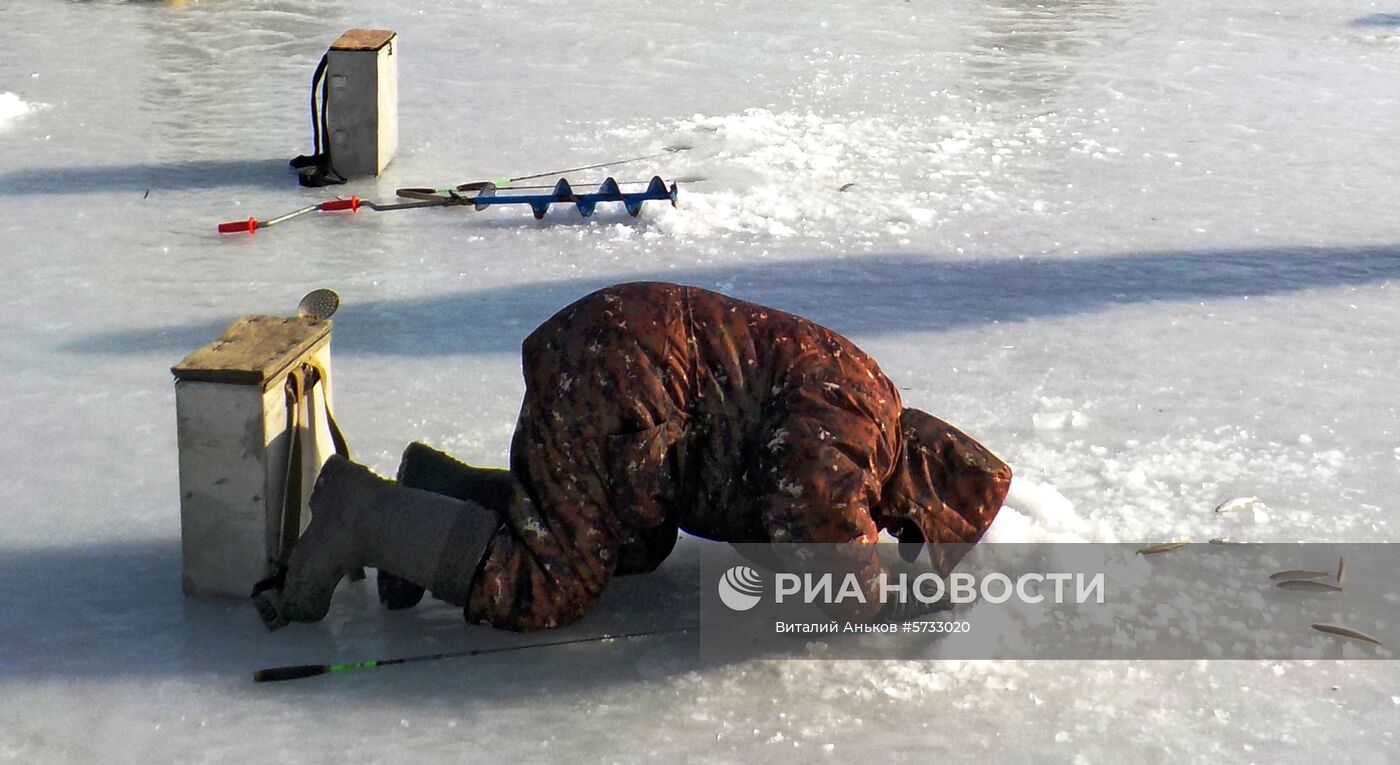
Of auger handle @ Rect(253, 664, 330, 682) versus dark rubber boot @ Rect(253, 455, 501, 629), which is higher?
dark rubber boot @ Rect(253, 455, 501, 629)

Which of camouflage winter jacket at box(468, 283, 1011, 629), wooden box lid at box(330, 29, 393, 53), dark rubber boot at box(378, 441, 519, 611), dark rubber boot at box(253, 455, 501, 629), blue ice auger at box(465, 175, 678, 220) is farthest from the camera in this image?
wooden box lid at box(330, 29, 393, 53)

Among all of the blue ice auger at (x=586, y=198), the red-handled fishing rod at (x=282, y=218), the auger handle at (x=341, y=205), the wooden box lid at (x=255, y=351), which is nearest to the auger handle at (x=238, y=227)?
the red-handled fishing rod at (x=282, y=218)

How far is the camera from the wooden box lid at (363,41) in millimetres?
7016

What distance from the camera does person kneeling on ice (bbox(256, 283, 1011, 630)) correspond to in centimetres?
317

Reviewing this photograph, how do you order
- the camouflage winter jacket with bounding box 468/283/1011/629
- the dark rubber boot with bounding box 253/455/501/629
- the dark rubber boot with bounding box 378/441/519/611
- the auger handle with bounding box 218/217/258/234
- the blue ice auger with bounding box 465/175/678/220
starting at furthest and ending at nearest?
the blue ice auger with bounding box 465/175/678/220 → the auger handle with bounding box 218/217/258/234 → the dark rubber boot with bounding box 378/441/519/611 → the dark rubber boot with bounding box 253/455/501/629 → the camouflage winter jacket with bounding box 468/283/1011/629

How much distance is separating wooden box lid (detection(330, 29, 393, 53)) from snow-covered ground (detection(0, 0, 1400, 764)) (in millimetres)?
640

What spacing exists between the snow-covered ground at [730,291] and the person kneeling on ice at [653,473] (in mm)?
205

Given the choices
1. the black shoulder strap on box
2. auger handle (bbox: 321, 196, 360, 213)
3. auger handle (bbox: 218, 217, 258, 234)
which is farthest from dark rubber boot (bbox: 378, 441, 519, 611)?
the black shoulder strap on box

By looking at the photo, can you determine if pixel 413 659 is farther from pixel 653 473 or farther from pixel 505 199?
pixel 505 199

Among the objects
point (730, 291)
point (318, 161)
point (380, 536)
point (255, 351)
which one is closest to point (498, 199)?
point (318, 161)

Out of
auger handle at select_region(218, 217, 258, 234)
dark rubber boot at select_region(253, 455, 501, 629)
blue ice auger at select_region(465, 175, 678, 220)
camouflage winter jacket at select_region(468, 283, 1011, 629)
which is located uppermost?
camouflage winter jacket at select_region(468, 283, 1011, 629)

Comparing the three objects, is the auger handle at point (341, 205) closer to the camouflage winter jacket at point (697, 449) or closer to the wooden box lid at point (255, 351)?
the wooden box lid at point (255, 351)

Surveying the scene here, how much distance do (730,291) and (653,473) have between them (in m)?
2.75

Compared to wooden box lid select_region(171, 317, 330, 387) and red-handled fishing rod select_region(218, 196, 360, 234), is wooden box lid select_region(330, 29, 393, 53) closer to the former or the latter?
red-handled fishing rod select_region(218, 196, 360, 234)
